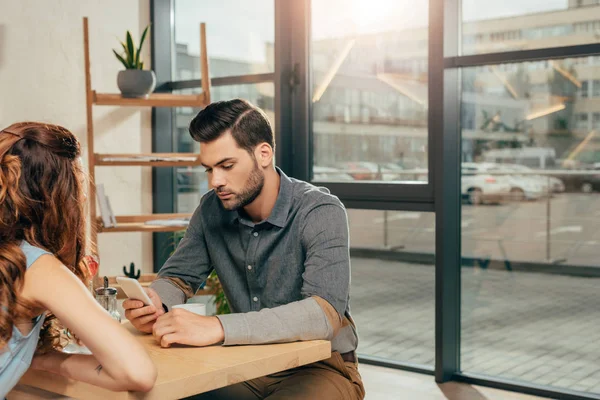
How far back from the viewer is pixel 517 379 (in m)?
3.89

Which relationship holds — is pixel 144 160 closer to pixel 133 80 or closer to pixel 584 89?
pixel 133 80

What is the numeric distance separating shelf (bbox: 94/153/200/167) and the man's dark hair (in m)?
2.07

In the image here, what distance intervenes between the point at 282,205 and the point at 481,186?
1897mm

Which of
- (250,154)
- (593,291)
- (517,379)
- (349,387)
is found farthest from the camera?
(517,379)

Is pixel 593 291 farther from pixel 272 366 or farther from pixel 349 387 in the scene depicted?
pixel 272 366

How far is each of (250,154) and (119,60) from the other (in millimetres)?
2595

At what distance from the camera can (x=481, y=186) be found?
396 centimetres

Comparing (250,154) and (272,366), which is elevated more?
(250,154)

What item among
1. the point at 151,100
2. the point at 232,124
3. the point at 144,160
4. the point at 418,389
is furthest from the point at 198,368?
the point at 151,100

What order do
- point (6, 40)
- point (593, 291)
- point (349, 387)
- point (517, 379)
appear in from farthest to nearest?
point (6, 40) → point (517, 379) → point (593, 291) → point (349, 387)

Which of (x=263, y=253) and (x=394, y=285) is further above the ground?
(x=263, y=253)

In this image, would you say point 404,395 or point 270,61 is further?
point 270,61

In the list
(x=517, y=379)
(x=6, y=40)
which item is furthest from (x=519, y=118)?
(x=6, y=40)

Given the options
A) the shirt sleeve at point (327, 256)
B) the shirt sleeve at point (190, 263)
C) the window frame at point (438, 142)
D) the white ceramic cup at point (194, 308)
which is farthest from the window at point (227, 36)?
the white ceramic cup at point (194, 308)
